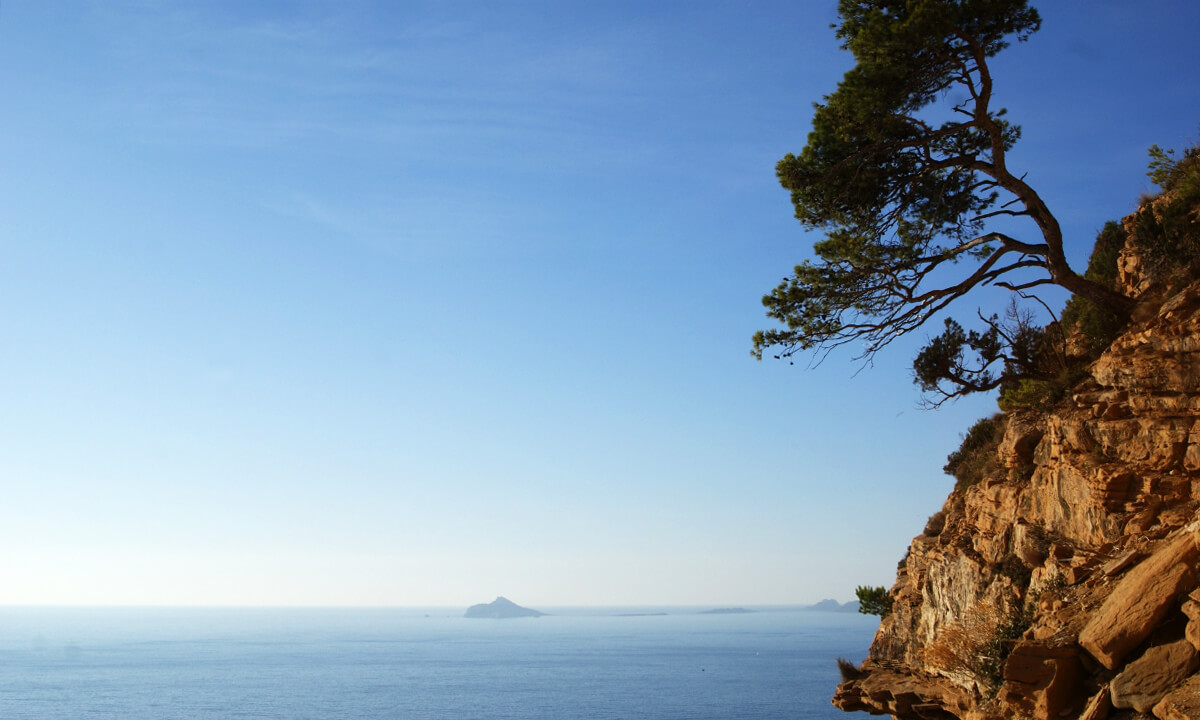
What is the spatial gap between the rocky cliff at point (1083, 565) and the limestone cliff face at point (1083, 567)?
3 cm

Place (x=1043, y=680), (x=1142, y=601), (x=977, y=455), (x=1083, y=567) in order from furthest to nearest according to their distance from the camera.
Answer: (x=977, y=455) < (x=1083, y=567) < (x=1043, y=680) < (x=1142, y=601)

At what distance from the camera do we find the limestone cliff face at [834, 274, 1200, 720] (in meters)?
11.4

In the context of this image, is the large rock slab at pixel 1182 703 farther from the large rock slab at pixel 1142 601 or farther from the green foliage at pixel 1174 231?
the green foliage at pixel 1174 231

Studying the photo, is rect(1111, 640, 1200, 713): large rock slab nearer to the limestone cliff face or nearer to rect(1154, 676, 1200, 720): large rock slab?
the limestone cliff face

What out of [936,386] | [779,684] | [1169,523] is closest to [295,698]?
[779,684]

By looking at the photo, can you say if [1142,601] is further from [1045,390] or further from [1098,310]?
[1098,310]

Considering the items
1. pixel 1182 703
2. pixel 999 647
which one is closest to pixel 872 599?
pixel 999 647

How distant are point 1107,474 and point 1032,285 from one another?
206 inches

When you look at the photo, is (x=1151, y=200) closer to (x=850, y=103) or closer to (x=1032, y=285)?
(x=1032, y=285)

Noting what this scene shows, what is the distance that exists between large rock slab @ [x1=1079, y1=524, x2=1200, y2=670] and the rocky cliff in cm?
2

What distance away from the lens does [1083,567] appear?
14.5 meters

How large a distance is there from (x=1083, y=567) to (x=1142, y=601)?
304cm

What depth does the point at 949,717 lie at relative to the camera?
56.4ft

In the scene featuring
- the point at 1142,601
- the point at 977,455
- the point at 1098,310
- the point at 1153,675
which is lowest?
the point at 1153,675
